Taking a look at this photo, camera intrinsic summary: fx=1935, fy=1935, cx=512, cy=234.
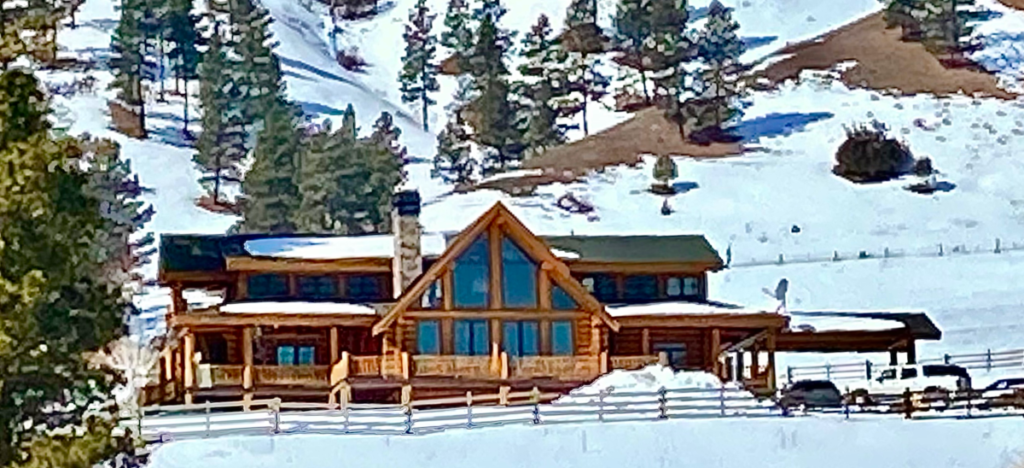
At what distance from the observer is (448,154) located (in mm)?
94188

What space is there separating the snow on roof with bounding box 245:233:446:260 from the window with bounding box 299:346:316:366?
7.08 feet

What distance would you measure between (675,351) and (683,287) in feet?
6.66

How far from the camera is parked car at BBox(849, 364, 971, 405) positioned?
40875mm

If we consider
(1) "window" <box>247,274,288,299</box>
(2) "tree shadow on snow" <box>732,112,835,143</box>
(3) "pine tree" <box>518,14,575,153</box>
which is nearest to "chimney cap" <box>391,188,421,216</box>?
(1) "window" <box>247,274,288,299</box>

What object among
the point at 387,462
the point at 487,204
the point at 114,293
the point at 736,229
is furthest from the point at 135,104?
the point at 114,293

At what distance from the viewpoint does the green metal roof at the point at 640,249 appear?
1822 inches

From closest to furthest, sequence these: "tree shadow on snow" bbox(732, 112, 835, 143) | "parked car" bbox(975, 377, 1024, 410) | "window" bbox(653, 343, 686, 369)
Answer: "parked car" bbox(975, 377, 1024, 410) → "window" bbox(653, 343, 686, 369) → "tree shadow on snow" bbox(732, 112, 835, 143)

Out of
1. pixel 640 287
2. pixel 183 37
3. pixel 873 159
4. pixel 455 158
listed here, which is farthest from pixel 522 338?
pixel 183 37

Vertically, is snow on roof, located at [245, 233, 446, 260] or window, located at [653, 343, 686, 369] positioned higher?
snow on roof, located at [245, 233, 446, 260]

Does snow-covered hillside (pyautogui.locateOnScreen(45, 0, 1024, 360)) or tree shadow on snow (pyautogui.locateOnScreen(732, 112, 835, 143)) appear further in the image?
tree shadow on snow (pyautogui.locateOnScreen(732, 112, 835, 143))

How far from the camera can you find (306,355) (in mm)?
44781

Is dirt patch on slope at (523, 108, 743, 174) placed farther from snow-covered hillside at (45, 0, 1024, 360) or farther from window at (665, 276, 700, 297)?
window at (665, 276, 700, 297)

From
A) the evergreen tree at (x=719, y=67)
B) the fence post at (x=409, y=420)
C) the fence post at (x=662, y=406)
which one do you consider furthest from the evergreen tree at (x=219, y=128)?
the fence post at (x=662, y=406)

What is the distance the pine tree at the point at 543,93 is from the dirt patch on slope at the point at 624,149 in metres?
1.72
